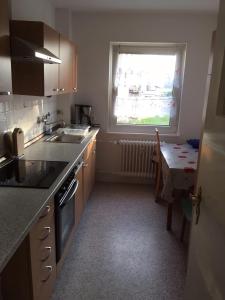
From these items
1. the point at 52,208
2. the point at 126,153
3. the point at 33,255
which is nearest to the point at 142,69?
the point at 126,153

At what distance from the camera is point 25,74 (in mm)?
2152

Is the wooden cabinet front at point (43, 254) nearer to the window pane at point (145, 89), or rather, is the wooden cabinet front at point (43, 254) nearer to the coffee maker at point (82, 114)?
the coffee maker at point (82, 114)

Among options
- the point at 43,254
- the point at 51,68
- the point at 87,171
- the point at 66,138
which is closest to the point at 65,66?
the point at 51,68

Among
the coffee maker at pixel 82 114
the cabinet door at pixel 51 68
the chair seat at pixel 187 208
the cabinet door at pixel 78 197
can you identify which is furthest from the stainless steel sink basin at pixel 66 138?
the chair seat at pixel 187 208

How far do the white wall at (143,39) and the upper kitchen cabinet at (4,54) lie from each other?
2.29 m

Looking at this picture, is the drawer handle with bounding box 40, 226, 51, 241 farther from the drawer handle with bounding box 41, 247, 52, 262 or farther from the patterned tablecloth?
the patterned tablecloth

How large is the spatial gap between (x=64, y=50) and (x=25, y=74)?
85cm

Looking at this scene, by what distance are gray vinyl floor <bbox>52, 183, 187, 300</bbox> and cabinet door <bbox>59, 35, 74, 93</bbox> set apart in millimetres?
1506

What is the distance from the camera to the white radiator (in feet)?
12.8

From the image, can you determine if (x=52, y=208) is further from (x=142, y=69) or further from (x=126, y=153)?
(x=142, y=69)

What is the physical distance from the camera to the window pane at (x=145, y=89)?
3.83 meters

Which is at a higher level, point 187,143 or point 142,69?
point 142,69

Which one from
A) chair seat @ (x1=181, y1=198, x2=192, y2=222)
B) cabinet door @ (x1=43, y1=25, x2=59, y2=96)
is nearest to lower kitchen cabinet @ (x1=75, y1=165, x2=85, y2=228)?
cabinet door @ (x1=43, y1=25, x2=59, y2=96)

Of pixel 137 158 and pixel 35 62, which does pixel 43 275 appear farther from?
pixel 137 158
